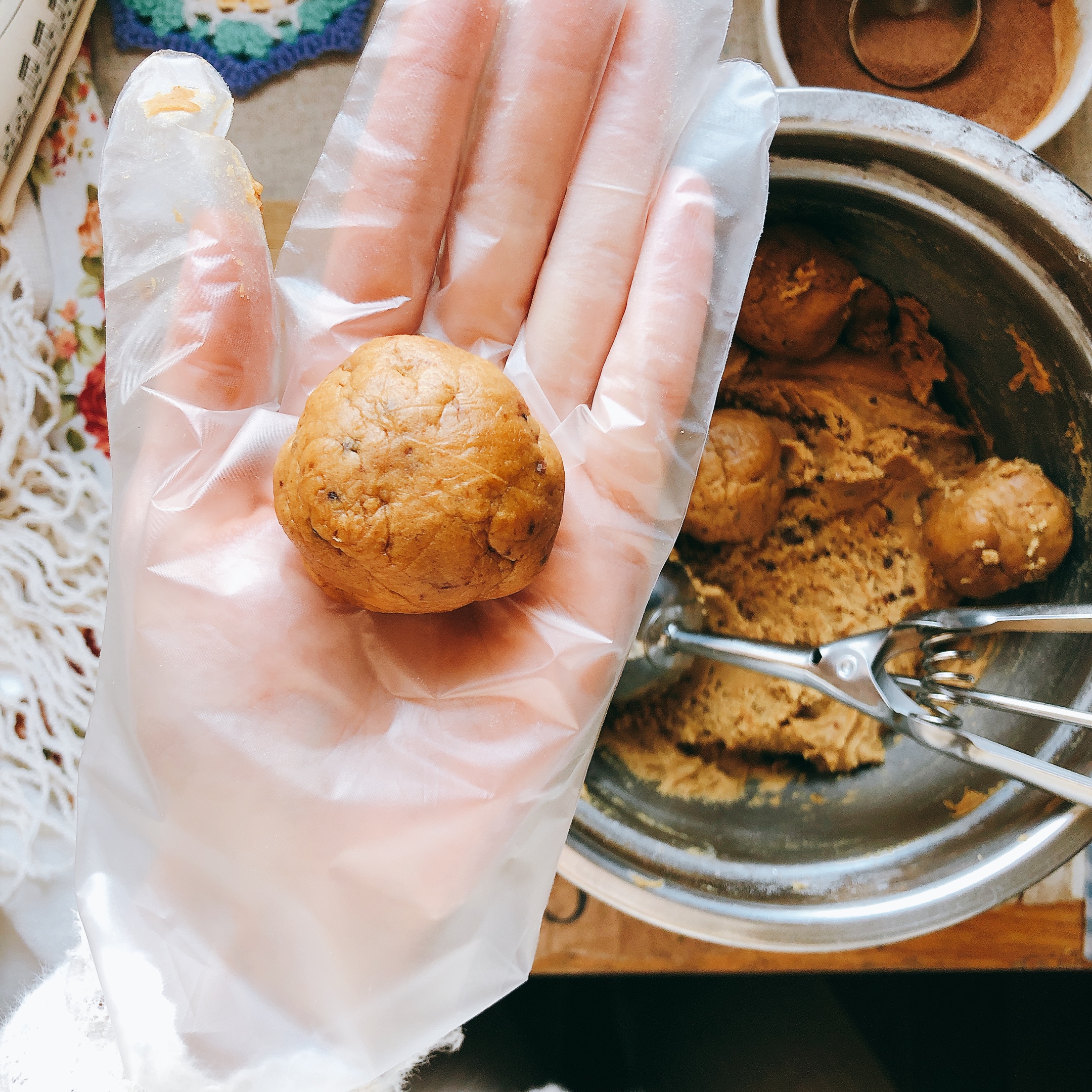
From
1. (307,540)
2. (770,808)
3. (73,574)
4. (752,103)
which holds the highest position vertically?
(752,103)

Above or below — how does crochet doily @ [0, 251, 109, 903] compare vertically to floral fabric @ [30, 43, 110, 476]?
below

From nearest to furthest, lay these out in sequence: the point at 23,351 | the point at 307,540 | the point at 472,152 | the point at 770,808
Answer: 1. the point at 307,540
2. the point at 472,152
3. the point at 770,808
4. the point at 23,351

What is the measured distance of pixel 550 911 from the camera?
1235mm

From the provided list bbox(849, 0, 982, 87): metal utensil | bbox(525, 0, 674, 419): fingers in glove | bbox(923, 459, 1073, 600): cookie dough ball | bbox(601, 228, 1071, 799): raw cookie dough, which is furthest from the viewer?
bbox(849, 0, 982, 87): metal utensil

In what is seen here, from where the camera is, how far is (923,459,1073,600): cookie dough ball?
1113 millimetres

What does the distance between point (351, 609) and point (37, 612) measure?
0.70 metres

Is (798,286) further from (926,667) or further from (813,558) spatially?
(926,667)

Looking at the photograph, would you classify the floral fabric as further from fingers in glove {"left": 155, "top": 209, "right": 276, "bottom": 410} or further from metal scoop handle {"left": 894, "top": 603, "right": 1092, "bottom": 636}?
metal scoop handle {"left": 894, "top": 603, "right": 1092, "bottom": 636}

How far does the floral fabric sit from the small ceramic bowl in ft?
3.39

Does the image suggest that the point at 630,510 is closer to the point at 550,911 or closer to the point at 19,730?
the point at 550,911

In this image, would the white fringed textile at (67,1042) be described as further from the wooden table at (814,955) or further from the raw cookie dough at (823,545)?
the raw cookie dough at (823,545)

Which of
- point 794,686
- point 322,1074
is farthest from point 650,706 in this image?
point 322,1074

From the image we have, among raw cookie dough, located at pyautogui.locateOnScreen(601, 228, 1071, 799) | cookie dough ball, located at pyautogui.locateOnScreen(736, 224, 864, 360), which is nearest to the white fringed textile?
raw cookie dough, located at pyautogui.locateOnScreen(601, 228, 1071, 799)

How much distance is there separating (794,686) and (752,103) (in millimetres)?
747
